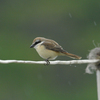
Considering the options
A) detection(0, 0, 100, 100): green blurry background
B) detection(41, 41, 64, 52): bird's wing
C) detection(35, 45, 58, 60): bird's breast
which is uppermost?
detection(0, 0, 100, 100): green blurry background

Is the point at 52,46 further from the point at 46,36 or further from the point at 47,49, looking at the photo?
the point at 46,36

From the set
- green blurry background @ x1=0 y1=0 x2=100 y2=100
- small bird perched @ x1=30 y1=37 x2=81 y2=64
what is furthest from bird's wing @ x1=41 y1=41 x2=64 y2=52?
green blurry background @ x1=0 y1=0 x2=100 y2=100

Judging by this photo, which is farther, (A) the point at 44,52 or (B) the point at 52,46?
(B) the point at 52,46

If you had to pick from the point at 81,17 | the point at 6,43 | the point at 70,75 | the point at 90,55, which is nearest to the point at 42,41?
the point at 90,55

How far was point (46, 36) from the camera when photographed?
52.2 feet

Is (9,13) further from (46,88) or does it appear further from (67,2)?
(46,88)

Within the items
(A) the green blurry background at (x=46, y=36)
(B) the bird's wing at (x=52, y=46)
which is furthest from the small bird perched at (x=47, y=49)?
(A) the green blurry background at (x=46, y=36)

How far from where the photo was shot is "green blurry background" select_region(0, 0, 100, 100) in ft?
51.9

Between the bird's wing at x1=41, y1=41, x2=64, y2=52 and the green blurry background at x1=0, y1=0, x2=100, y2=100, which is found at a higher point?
the green blurry background at x1=0, y1=0, x2=100, y2=100

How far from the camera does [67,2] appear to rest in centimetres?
2031

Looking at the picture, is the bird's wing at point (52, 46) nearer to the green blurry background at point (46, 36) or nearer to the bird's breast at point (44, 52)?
the bird's breast at point (44, 52)

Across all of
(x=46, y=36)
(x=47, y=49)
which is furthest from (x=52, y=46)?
(x=46, y=36)

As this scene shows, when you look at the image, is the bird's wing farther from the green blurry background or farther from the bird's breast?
the green blurry background

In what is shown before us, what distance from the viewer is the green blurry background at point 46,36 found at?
15.8m
